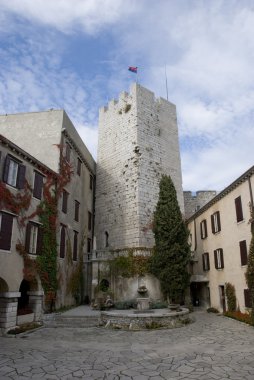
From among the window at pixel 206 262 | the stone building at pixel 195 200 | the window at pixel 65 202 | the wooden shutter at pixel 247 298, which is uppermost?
the stone building at pixel 195 200

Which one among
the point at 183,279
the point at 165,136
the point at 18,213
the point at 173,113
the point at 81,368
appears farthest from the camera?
the point at 173,113

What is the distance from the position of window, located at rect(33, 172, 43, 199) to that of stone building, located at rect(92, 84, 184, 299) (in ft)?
25.1

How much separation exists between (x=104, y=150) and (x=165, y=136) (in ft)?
20.3

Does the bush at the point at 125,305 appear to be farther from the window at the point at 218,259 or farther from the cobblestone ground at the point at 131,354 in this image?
the window at the point at 218,259

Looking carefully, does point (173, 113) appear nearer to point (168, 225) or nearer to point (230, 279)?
point (168, 225)

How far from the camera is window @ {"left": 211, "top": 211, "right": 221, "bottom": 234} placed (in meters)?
22.5

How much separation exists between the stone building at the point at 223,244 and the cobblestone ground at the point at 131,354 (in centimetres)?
453

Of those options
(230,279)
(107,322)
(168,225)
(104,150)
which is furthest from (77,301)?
(104,150)

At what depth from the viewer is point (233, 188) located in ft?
65.3

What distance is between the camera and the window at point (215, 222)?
22527mm

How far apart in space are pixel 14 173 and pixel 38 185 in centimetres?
238

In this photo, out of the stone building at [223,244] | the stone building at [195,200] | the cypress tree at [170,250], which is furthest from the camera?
the stone building at [195,200]

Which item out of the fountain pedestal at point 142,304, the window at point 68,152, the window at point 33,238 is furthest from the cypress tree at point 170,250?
the window at point 33,238

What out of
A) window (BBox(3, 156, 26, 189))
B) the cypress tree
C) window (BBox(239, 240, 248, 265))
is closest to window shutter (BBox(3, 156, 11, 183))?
window (BBox(3, 156, 26, 189))
